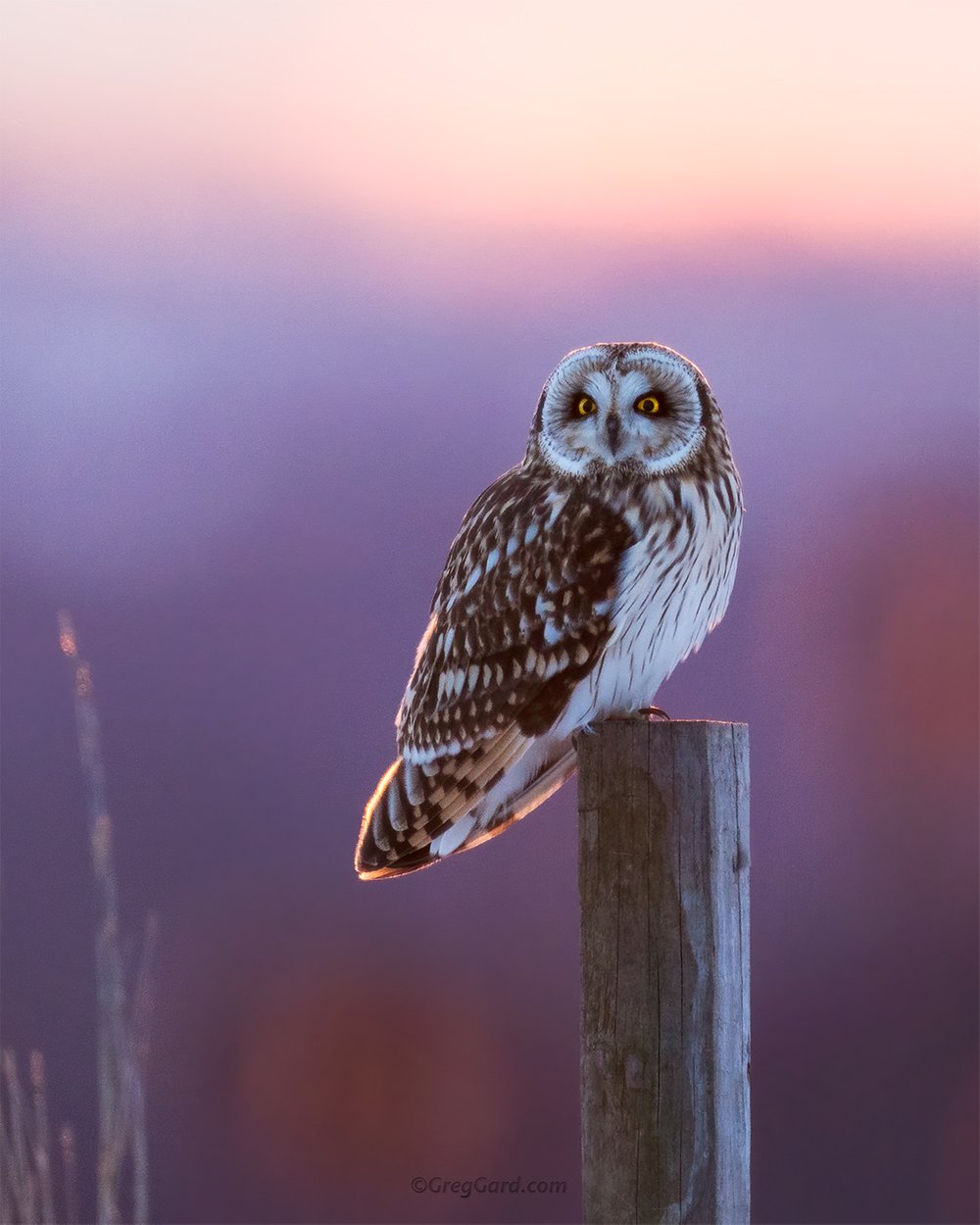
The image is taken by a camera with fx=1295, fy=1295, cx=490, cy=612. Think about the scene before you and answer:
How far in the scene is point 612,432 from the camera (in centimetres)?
265

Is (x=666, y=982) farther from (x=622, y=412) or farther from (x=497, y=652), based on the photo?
(x=622, y=412)

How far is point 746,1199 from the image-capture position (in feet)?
6.59

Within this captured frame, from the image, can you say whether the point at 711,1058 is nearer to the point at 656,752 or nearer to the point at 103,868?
the point at 656,752

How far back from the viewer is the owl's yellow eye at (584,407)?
270 centimetres

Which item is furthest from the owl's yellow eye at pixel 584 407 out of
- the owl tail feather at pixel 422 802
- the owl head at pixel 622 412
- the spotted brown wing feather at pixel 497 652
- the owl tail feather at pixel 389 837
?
the owl tail feather at pixel 389 837

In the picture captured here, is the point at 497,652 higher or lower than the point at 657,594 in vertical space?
lower

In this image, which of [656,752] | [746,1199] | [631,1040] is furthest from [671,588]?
[746,1199]

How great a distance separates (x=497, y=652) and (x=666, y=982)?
898 mm

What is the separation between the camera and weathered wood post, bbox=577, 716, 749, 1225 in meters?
1.96

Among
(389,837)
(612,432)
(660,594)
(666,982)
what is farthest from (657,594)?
(666,982)

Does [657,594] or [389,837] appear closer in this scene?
[657,594]

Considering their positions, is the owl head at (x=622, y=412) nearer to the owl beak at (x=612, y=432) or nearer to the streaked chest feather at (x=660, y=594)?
the owl beak at (x=612, y=432)

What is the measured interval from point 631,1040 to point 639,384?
1318mm

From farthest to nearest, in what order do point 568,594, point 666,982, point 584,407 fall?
point 584,407
point 568,594
point 666,982
